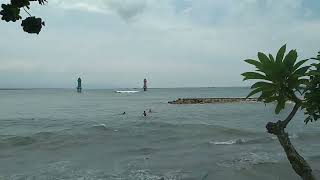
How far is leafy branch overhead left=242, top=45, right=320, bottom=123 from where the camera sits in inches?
172

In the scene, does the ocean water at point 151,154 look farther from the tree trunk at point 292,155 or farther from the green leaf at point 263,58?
the green leaf at point 263,58

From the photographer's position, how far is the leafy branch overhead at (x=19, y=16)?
159 inches

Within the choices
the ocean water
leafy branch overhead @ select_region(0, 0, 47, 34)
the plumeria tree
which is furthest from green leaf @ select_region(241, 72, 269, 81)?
the ocean water

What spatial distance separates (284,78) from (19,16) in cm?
242

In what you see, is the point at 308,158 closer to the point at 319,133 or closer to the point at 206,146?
the point at 206,146

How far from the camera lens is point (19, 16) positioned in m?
4.16

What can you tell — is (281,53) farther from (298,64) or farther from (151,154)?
(151,154)

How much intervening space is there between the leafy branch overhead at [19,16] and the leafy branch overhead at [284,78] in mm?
1897

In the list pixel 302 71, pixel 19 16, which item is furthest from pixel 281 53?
pixel 19 16

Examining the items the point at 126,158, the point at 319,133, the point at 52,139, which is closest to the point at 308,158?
the point at 126,158

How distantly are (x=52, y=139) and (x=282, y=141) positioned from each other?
25.3m

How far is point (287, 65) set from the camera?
4.38 m

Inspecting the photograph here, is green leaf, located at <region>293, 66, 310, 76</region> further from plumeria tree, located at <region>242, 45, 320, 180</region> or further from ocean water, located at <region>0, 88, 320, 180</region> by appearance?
ocean water, located at <region>0, 88, 320, 180</region>

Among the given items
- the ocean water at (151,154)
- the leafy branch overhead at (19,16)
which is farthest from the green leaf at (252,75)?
the ocean water at (151,154)
